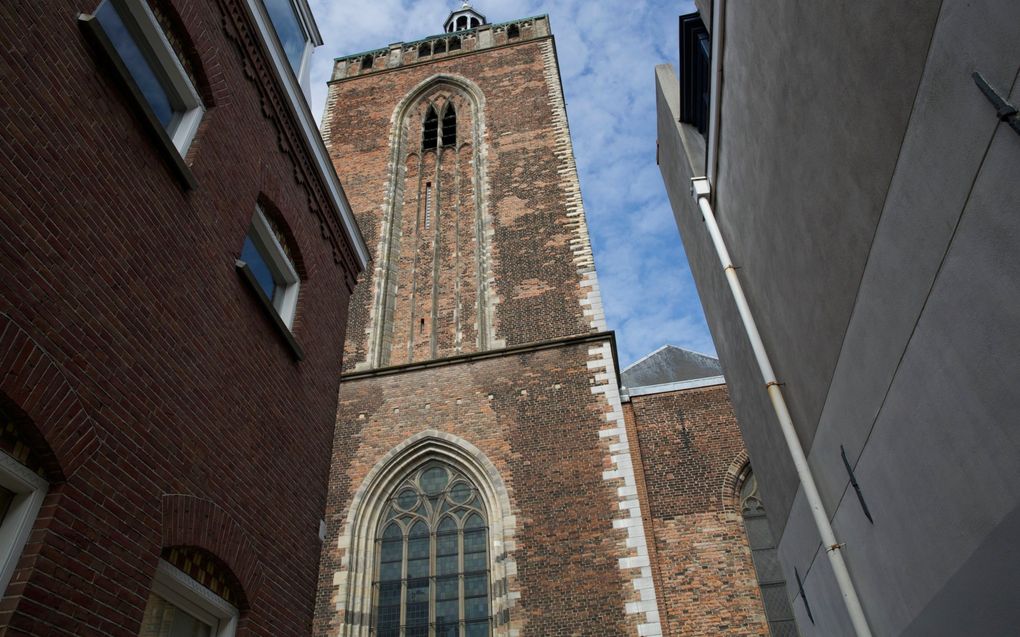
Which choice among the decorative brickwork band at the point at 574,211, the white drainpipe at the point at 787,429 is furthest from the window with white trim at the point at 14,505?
the decorative brickwork band at the point at 574,211

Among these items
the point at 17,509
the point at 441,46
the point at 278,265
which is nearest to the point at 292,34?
the point at 278,265

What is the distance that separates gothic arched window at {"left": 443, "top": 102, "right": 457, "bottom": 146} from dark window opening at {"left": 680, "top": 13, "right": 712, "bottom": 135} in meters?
13.5

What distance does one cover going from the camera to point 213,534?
13.9 feet

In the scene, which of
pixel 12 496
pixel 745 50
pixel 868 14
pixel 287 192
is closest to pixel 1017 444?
pixel 868 14

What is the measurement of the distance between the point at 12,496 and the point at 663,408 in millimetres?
12964

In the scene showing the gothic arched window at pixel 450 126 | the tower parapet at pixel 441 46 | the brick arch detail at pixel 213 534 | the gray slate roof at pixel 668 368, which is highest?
the tower parapet at pixel 441 46

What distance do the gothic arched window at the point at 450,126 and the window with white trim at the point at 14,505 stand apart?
60.1ft

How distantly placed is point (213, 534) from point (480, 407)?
936cm

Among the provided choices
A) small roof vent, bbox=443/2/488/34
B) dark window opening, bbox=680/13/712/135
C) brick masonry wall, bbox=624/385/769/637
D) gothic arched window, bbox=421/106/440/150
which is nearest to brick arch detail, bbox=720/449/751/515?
brick masonry wall, bbox=624/385/769/637

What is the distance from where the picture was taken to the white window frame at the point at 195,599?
386cm

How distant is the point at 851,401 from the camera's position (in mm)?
4461

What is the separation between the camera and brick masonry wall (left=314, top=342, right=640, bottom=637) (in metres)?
10.9

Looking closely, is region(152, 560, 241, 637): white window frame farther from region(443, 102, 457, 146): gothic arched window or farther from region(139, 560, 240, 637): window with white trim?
region(443, 102, 457, 146): gothic arched window

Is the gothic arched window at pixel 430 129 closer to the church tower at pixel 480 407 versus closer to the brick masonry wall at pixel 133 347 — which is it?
the church tower at pixel 480 407
